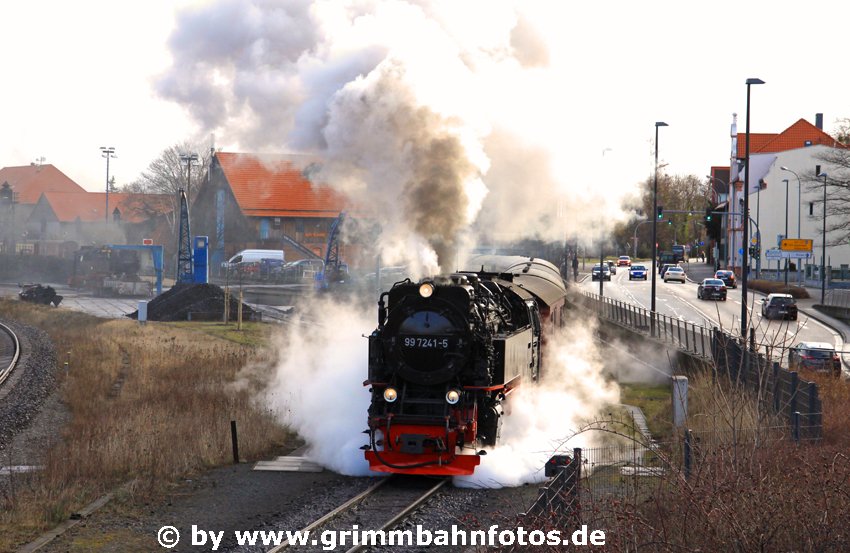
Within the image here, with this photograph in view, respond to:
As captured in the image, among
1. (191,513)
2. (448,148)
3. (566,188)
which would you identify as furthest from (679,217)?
(191,513)

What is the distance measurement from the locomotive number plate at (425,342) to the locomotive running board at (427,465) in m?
1.56

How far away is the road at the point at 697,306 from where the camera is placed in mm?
37656

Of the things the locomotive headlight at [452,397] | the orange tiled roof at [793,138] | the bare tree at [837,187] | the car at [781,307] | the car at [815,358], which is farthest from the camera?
the orange tiled roof at [793,138]

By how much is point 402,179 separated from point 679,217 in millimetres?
104511

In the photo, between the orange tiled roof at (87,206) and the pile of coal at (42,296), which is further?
the orange tiled roof at (87,206)

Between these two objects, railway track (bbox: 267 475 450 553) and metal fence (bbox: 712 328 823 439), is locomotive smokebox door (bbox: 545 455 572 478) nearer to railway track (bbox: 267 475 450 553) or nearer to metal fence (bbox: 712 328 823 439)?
railway track (bbox: 267 475 450 553)

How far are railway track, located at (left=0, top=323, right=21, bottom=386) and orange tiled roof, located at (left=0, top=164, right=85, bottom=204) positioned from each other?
9040cm

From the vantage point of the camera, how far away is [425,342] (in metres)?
13.3

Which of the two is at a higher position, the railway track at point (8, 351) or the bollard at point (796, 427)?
the bollard at point (796, 427)

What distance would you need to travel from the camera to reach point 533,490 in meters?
13.0

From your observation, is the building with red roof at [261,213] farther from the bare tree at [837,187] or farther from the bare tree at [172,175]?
the bare tree at [837,187]

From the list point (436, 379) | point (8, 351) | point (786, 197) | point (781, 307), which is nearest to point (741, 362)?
point (436, 379)

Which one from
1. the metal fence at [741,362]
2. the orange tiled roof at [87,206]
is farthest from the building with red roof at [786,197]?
the orange tiled roof at [87,206]

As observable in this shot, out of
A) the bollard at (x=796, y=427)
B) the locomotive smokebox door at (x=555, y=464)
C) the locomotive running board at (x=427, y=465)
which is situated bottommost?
the locomotive running board at (x=427, y=465)
